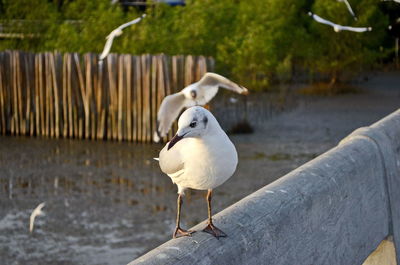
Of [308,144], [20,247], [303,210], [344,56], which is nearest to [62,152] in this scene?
[308,144]

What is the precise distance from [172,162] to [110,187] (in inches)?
375

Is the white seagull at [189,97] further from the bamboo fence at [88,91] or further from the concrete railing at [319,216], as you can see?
the bamboo fence at [88,91]

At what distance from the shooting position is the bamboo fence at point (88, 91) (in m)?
15.9

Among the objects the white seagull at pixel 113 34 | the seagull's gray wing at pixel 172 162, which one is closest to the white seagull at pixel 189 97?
the white seagull at pixel 113 34

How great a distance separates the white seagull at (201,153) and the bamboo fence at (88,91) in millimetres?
12793

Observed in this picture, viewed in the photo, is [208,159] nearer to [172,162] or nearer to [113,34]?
[172,162]

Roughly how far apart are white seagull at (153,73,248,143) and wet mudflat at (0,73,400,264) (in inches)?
58.5

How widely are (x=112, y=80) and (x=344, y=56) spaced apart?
9402 millimetres

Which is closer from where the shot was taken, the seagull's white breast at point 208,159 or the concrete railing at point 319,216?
the concrete railing at point 319,216

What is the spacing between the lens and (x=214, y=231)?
2.42 m

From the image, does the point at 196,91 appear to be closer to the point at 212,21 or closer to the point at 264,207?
the point at 264,207

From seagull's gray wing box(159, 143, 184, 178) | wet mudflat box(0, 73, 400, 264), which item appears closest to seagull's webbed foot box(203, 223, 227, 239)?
seagull's gray wing box(159, 143, 184, 178)

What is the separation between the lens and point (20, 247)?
8914 millimetres

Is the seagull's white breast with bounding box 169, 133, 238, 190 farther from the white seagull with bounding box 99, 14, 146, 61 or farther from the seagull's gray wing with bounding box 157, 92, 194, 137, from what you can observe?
the white seagull with bounding box 99, 14, 146, 61
